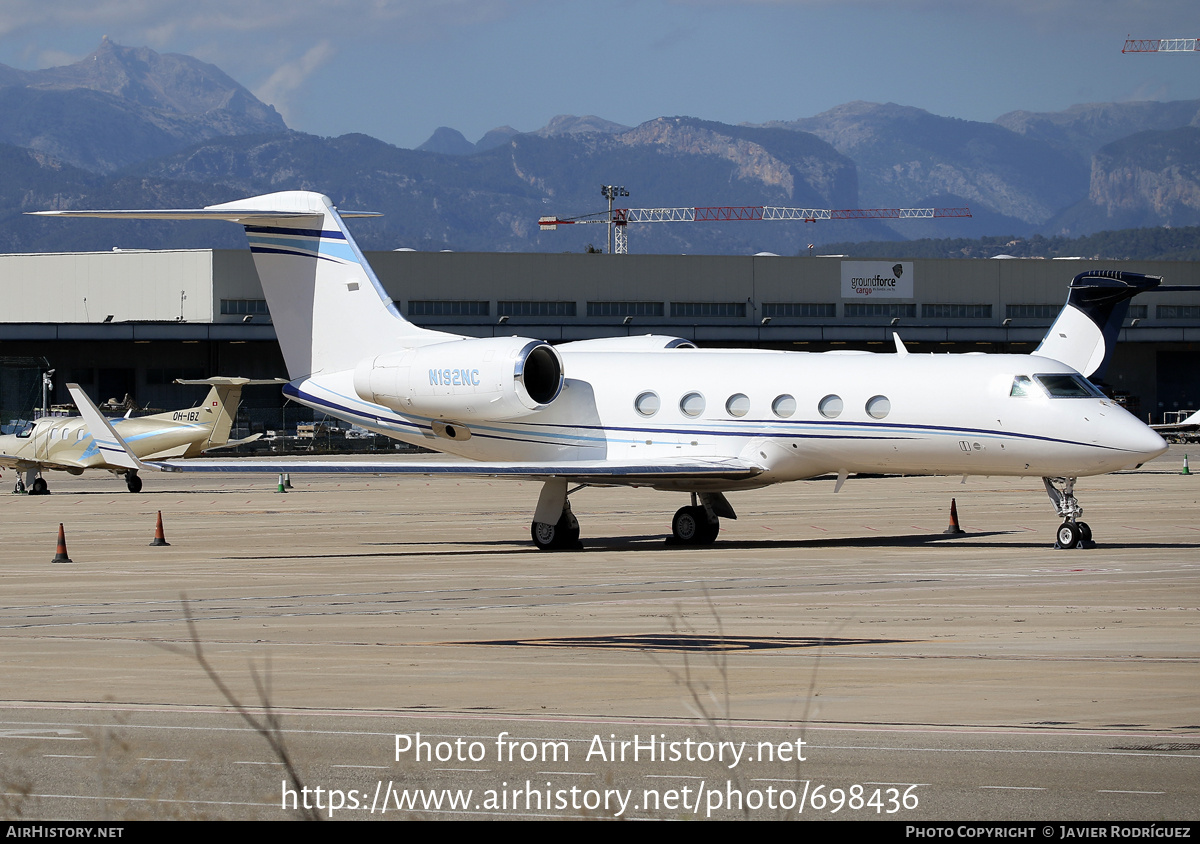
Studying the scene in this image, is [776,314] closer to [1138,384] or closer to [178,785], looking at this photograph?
[1138,384]

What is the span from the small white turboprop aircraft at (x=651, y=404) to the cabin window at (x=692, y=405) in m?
0.03

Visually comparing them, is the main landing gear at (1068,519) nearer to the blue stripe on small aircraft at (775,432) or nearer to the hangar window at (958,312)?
the blue stripe on small aircraft at (775,432)

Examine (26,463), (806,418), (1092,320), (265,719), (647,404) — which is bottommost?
(26,463)

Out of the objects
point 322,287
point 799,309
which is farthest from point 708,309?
point 322,287

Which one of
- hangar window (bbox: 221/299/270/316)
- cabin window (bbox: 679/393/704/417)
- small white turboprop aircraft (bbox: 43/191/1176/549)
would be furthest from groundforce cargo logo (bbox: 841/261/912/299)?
cabin window (bbox: 679/393/704/417)

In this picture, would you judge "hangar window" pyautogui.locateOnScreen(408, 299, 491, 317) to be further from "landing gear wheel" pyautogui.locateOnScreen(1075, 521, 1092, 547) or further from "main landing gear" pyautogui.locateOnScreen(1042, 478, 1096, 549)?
"landing gear wheel" pyautogui.locateOnScreen(1075, 521, 1092, 547)

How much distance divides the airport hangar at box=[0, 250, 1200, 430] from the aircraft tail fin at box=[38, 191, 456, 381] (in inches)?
1984

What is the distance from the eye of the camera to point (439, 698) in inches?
372

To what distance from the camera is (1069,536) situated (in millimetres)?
19922

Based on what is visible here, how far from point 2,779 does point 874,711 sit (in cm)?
549

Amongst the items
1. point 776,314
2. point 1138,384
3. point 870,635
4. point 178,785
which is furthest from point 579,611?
point 1138,384

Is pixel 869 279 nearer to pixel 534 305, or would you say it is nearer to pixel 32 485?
pixel 534 305

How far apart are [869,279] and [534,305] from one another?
848 inches

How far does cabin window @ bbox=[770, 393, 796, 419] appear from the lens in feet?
70.3
